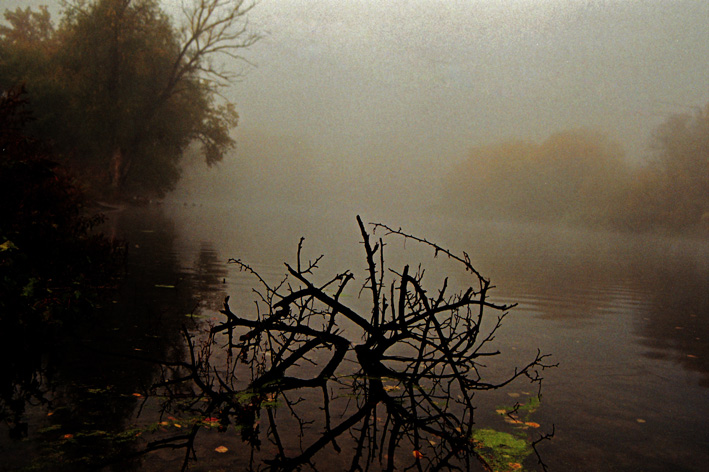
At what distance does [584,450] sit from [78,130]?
135ft

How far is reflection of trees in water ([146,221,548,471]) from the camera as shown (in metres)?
3.60

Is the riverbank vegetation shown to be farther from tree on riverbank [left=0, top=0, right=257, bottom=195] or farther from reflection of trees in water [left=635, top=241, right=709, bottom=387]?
tree on riverbank [left=0, top=0, right=257, bottom=195]

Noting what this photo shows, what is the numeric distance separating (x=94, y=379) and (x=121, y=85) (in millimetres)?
38635

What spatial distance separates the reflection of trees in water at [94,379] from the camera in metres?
4.82

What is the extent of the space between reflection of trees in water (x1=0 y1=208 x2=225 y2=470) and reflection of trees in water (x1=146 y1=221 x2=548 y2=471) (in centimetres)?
51

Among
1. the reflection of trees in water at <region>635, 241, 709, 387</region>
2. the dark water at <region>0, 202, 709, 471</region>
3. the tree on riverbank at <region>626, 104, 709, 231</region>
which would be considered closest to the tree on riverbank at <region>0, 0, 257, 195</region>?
the dark water at <region>0, 202, 709, 471</region>

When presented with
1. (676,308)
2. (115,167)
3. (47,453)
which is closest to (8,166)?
(47,453)

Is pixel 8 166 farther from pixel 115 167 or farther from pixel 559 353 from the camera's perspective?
pixel 115 167

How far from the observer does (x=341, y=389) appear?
643 cm

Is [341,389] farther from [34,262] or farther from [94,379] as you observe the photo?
[34,262]

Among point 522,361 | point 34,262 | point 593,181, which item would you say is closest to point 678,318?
point 522,361

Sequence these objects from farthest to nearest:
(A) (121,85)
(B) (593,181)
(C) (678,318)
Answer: (B) (593,181) < (A) (121,85) < (C) (678,318)

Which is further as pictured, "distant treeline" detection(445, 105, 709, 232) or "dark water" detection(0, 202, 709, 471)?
"distant treeline" detection(445, 105, 709, 232)

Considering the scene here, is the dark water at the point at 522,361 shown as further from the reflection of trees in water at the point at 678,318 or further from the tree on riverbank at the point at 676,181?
the tree on riverbank at the point at 676,181
